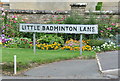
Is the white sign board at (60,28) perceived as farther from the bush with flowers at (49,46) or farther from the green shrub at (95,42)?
the green shrub at (95,42)

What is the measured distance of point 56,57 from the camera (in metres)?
9.57

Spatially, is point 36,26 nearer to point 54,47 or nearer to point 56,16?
point 54,47

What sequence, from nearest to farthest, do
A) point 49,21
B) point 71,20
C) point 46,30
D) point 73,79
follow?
point 73,79 < point 46,30 < point 71,20 < point 49,21

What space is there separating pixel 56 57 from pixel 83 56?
1.09 m

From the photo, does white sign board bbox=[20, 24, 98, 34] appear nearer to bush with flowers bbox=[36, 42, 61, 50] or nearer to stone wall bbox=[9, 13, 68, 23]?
bush with flowers bbox=[36, 42, 61, 50]

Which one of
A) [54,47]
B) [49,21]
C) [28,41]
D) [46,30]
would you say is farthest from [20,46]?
[49,21]

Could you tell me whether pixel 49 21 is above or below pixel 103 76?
above

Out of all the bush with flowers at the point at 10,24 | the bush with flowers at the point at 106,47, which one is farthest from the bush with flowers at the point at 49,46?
the bush with flowers at the point at 10,24

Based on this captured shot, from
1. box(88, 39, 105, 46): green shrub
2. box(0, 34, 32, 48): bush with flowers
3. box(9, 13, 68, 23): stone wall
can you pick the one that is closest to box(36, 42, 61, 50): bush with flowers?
box(0, 34, 32, 48): bush with flowers

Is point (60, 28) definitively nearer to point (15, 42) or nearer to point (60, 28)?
point (60, 28)

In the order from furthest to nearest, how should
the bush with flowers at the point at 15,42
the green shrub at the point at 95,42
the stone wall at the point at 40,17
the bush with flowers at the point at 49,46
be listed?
the stone wall at the point at 40,17, the bush with flowers at the point at 15,42, the green shrub at the point at 95,42, the bush with flowers at the point at 49,46

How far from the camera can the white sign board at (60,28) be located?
10352 mm

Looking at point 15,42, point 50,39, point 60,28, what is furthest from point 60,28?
point 15,42

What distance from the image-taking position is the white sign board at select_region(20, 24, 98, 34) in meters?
10.4
